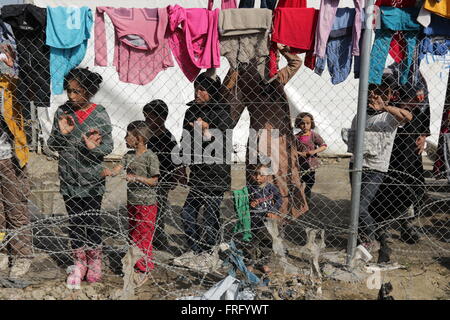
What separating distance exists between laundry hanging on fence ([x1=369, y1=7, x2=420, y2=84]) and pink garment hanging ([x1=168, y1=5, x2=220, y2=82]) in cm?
123

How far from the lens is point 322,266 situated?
14.0ft

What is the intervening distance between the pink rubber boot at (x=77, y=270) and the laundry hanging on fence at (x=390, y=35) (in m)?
2.62

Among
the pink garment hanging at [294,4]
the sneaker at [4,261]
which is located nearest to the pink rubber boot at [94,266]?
the sneaker at [4,261]

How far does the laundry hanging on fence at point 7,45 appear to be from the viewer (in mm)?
4121

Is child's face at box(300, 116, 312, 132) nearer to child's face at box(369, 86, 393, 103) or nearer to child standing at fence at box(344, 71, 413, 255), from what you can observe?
child standing at fence at box(344, 71, 413, 255)

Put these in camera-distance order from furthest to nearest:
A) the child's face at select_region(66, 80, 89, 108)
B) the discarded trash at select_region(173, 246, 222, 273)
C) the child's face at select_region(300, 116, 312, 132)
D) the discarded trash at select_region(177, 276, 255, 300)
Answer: the child's face at select_region(300, 116, 312, 132)
the child's face at select_region(66, 80, 89, 108)
the discarded trash at select_region(173, 246, 222, 273)
the discarded trash at select_region(177, 276, 255, 300)

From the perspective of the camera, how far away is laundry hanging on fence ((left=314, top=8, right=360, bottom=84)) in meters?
4.14

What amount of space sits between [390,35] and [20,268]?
3.40 m

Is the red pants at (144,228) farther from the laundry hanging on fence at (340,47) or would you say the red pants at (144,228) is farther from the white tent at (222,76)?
the white tent at (222,76)

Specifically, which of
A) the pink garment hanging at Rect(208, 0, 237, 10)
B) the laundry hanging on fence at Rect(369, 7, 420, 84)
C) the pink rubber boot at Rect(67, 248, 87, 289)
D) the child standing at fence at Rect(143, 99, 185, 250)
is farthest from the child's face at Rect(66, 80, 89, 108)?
the laundry hanging on fence at Rect(369, 7, 420, 84)

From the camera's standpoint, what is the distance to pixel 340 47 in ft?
13.9

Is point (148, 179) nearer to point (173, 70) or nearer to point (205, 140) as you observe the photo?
point (205, 140)

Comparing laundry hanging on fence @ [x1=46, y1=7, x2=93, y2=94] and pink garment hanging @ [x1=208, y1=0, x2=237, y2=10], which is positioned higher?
pink garment hanging @ [x1=208, y1=0, x2=237, y2=10]
